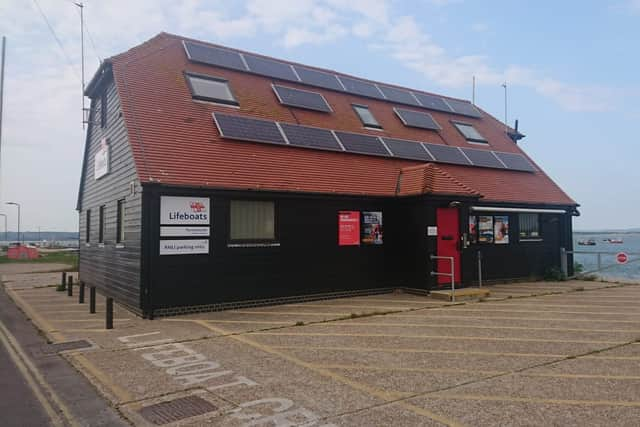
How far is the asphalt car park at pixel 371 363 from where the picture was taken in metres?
5.12

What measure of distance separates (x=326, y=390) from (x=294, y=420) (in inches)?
39.3

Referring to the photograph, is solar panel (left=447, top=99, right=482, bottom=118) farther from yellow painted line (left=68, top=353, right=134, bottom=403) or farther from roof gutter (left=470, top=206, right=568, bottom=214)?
yellow painted line (left=68, top=353, right=134, bottom=403)

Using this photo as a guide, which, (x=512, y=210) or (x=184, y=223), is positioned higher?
(x=512, y=210)

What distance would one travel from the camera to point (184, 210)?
11.3m

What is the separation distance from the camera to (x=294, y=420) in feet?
16.1

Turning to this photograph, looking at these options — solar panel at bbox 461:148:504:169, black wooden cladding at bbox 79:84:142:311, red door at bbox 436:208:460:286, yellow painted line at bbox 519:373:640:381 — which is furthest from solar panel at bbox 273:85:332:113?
yellow painted line at bbox 519:373:640:381

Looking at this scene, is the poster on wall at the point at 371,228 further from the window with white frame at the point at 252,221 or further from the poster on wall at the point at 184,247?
the poster on wall at the point at 184,247

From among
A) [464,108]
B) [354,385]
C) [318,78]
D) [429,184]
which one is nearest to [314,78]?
[318,78]

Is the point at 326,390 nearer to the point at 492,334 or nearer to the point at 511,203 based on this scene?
the point at 492,334

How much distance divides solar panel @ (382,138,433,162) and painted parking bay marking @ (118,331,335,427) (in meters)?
10.5

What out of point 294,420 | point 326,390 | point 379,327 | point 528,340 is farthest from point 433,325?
point 294,420

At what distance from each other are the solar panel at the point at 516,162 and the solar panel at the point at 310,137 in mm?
8362

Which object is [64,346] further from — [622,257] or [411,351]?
[622,257]

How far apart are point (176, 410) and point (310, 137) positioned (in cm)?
1091
